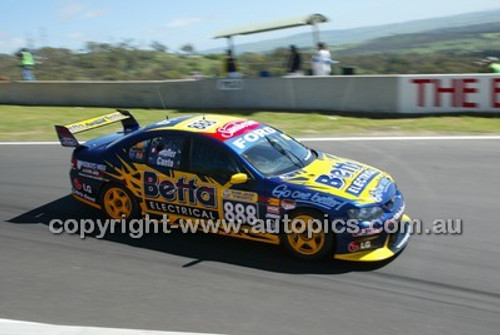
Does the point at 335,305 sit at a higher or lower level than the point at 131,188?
lower

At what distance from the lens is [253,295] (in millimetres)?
5207

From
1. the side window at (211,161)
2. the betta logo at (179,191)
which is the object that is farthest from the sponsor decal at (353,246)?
the betta logo at (179,191)

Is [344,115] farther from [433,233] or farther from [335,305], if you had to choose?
[335,305]

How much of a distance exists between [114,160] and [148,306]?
244 centimetres

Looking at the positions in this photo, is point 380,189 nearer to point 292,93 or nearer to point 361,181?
point 361,181

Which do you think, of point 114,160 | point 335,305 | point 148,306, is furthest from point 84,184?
point 335,305

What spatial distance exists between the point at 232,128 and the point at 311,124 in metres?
7.56

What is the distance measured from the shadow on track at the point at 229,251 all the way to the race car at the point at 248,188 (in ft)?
0.44

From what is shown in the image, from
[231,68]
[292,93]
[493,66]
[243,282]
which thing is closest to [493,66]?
[493,66]

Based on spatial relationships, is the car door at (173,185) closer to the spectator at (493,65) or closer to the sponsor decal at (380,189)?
the sponsor decal at (380,189)

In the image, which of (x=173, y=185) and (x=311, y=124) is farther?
(x=311, y=124)

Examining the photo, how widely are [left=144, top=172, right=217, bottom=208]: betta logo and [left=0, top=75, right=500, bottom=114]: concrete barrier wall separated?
210 inches

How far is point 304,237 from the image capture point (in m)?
5.85

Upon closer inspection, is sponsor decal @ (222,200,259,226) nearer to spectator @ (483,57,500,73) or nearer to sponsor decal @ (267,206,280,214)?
sponsor decal @ (267,206,280,214)
